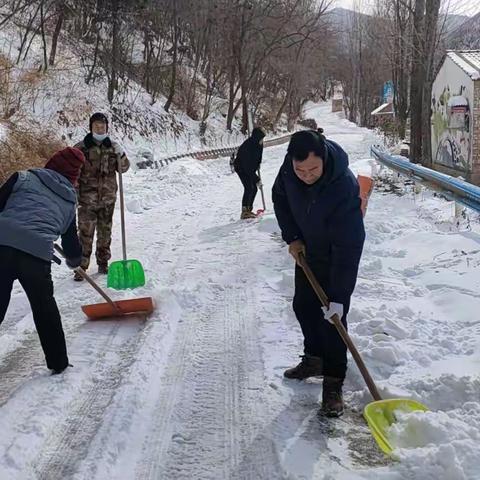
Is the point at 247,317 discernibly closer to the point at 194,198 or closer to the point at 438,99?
the point at 194,198

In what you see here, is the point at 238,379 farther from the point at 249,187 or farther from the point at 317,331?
the point at 249,187

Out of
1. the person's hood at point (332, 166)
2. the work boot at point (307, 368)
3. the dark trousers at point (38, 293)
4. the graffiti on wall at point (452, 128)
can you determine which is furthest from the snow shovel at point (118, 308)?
the graffiti on wall at point (452, 128)

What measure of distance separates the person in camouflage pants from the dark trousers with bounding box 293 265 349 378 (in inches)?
140

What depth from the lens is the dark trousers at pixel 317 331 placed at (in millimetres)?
3824

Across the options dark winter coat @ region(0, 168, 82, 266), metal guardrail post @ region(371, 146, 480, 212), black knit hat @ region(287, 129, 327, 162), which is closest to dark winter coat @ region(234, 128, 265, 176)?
metal guardrail post @ region(371, 146, 480, 212)

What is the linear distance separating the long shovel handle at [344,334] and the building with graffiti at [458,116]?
48.1 ft

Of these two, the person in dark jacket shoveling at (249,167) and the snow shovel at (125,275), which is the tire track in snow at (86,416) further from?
the person in dark jacket shoveling at (249,167)

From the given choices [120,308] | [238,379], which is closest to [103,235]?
[120,308]

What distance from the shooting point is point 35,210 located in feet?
13.7

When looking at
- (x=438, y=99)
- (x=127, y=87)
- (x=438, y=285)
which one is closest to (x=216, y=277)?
(x=438, y=285)

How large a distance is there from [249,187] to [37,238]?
7.17 meters

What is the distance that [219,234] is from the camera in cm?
976

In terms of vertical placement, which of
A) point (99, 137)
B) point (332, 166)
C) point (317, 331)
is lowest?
point (317, 331)

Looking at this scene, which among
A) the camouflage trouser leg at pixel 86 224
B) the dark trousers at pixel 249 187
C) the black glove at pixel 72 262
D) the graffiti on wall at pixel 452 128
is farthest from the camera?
the graffiti on wall at pixel 452 128
